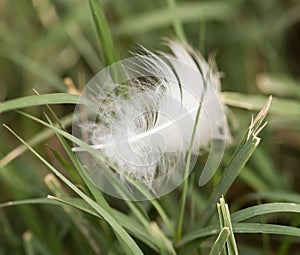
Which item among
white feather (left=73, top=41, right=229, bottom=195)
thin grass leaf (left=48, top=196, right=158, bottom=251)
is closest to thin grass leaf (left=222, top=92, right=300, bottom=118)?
white feather (left=73, top=41, right=229, bottom=195)

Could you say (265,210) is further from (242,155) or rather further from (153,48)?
(153,48)

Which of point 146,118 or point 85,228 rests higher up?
point 146,118

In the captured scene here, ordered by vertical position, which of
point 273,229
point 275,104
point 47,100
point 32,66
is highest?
point 32,66

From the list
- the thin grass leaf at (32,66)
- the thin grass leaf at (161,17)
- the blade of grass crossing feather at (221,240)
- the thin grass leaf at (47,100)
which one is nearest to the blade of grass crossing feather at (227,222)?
the blade of grass crossing feather at (221,240)

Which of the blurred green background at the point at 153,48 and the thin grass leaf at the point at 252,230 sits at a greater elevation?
the blurred green background at the point at 153,48

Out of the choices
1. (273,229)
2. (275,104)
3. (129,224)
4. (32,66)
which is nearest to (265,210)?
(273,229)

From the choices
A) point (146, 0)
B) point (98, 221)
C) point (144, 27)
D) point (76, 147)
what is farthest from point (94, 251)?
point (146, 0)

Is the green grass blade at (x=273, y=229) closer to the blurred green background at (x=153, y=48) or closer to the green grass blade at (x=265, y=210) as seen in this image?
the green grass blade at (x=265, y=210)

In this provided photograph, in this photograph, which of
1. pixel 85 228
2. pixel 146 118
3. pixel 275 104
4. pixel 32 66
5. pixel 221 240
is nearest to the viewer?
pixel 221 240
